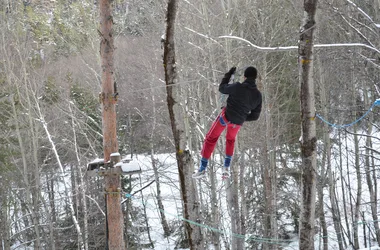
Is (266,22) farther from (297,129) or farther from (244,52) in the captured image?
(297,129)

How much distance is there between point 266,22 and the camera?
43.4ft

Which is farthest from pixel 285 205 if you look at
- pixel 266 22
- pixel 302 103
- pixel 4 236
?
pixel 302 103

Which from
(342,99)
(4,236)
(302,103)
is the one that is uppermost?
(342,99)

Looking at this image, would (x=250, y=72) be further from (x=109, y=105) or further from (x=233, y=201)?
(x=233, y=201)

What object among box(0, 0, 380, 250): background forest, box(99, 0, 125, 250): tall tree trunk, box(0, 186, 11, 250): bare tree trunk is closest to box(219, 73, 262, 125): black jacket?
box(99, 0, 125, 250): tall tree trunk

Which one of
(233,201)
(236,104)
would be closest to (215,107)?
(233,201)

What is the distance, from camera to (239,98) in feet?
20.8

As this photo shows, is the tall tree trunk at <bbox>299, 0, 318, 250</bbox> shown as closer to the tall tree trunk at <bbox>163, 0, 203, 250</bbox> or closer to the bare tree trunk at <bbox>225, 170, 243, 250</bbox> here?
the tall tree trunk at <bbox>163, 0, 203, 250</bbox>

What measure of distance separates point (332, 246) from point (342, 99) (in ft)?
22.5

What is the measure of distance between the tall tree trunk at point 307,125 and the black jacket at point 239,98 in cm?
82

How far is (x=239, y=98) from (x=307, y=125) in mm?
1101

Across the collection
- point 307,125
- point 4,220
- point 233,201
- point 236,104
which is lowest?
point 4,220

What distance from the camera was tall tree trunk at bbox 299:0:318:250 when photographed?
578 cm

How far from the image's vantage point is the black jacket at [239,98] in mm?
6281
